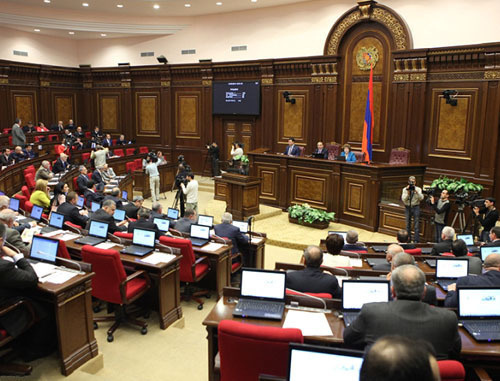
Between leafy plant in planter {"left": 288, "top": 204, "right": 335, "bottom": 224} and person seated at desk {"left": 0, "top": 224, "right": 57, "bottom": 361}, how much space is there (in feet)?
19.6

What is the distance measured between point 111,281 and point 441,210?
5711 millimetres

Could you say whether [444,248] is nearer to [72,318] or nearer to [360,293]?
[360,293]

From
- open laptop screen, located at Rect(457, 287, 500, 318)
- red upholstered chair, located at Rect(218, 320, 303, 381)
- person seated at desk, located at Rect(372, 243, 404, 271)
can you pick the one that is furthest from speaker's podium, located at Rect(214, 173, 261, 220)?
Answer: red upholstered chair, located at Rect(218, 320, 303, 381)

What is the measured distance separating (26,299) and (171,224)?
3.06 metres

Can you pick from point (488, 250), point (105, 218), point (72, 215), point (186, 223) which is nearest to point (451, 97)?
point (488, 250)

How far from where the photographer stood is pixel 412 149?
10.9 metres

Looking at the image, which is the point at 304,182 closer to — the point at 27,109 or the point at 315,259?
the point at 315,259

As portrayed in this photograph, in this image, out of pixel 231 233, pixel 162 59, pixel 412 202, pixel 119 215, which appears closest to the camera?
pixel 231 233

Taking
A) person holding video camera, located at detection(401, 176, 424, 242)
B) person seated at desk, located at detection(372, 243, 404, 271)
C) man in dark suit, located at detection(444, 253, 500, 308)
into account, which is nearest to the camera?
man in dark suit, located at detection(444, 253, 500, 308)

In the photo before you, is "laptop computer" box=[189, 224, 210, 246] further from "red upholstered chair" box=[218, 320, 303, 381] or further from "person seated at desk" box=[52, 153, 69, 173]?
"person seated at desk" box=[52, 153, 69, 173]

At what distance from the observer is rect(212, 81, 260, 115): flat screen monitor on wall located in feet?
44.5

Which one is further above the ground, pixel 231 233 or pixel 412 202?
Result: pixel 412 202

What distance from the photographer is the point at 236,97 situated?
1395 cm

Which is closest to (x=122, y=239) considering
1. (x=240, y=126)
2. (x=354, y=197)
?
(x=354, y=197)
